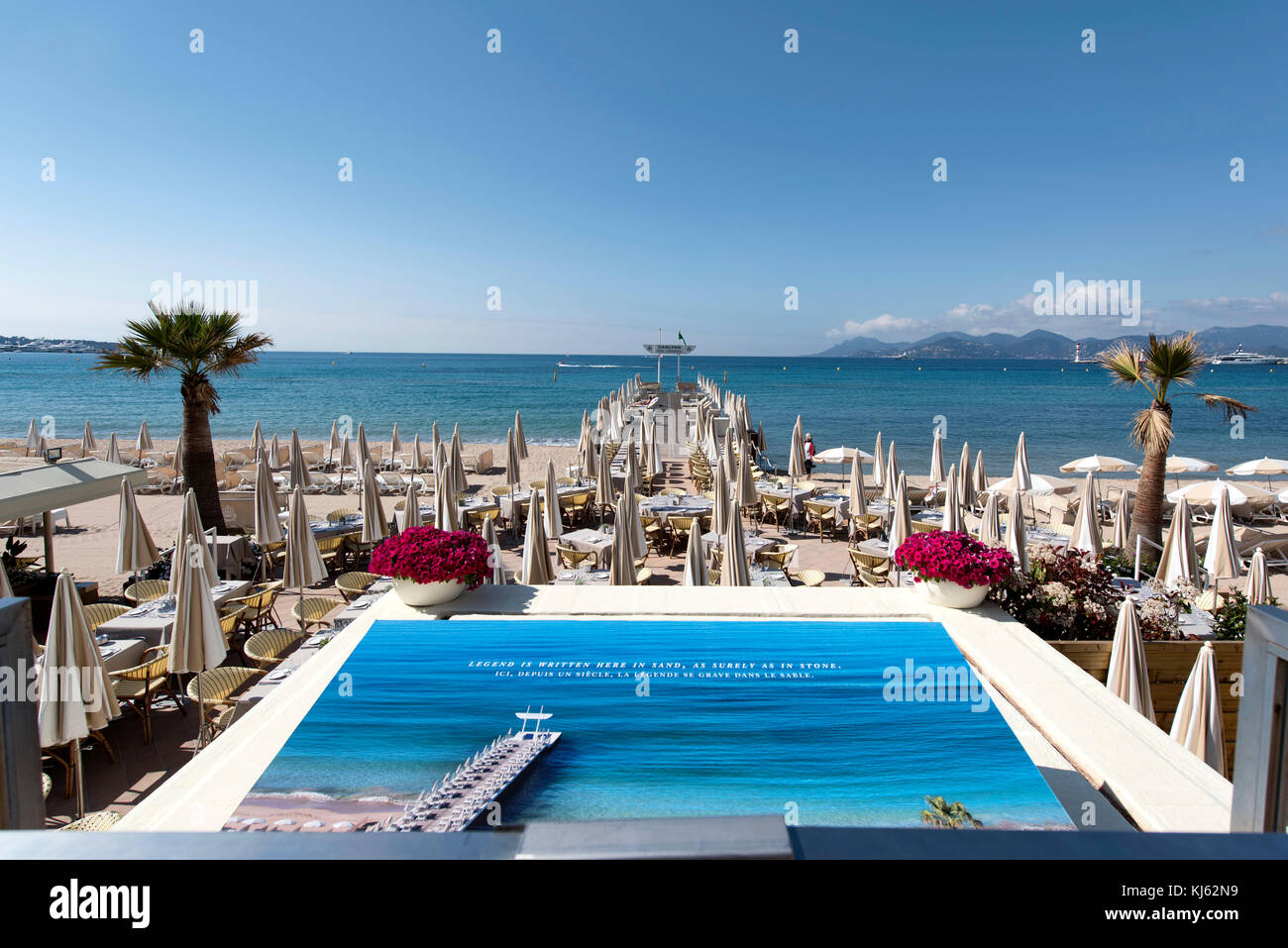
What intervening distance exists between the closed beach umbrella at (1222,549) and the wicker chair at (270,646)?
448 inches

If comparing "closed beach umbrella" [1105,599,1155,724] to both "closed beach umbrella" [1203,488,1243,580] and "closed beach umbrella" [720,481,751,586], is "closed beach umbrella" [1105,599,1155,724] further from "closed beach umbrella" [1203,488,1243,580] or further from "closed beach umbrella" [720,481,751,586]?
"closed beach umbrella" [1203,488,1243,580]

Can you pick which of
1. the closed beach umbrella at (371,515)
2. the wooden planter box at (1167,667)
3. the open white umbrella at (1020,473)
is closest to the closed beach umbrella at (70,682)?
the closed beach umbrella at (371,515)

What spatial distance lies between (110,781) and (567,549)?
289 inches

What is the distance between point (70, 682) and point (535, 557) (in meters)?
4.61

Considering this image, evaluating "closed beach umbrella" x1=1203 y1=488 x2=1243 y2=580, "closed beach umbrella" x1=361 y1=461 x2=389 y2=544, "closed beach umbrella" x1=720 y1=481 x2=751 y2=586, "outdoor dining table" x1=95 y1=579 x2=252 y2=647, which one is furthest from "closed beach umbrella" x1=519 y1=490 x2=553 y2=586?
"closed beach umbrella" x1=1203 y1=488 x2=1243 y2=580

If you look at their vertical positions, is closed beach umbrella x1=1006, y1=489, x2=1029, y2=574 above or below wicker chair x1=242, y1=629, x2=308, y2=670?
above

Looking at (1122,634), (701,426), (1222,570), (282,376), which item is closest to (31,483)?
(1122,634)

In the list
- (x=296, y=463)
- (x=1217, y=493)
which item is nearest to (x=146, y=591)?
(x=296, y=463)

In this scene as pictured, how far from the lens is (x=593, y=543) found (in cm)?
1291

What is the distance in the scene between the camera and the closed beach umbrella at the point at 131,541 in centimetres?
910

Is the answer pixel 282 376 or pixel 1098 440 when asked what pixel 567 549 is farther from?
pixel 282 376

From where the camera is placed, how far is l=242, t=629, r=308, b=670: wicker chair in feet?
25.4

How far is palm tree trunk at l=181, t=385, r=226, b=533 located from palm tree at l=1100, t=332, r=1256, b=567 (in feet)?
52.4
